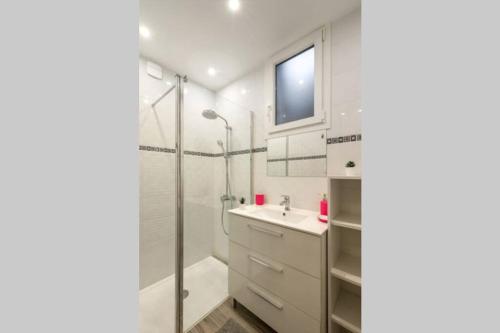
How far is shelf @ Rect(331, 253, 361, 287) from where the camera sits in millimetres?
879

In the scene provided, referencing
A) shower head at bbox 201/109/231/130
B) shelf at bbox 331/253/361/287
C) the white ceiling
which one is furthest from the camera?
shower head at bbox 201/109/231/130

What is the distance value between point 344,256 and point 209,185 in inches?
53.1

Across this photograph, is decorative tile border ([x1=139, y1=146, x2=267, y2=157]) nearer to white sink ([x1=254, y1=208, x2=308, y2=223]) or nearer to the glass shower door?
the glass shower door

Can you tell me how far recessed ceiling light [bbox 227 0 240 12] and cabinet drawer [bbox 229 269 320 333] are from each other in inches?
80.8

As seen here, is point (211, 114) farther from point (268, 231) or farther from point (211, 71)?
point (268, 231)

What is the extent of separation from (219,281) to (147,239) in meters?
0.85

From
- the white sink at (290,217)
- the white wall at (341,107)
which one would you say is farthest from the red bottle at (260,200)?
the white wall at (341,107)

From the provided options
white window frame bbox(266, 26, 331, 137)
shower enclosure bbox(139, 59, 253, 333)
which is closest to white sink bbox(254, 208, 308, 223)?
shower enclosure bbox(139, 59, 253, 333)

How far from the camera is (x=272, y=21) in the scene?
4.09ft

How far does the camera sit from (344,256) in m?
1.11

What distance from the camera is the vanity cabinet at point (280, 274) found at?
0.92m

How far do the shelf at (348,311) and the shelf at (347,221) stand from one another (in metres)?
0.53

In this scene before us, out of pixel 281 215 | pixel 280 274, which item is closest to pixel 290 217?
pixel 281 215

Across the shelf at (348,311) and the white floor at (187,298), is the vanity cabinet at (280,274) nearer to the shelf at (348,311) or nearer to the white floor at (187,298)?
the shelf at (348,311)
